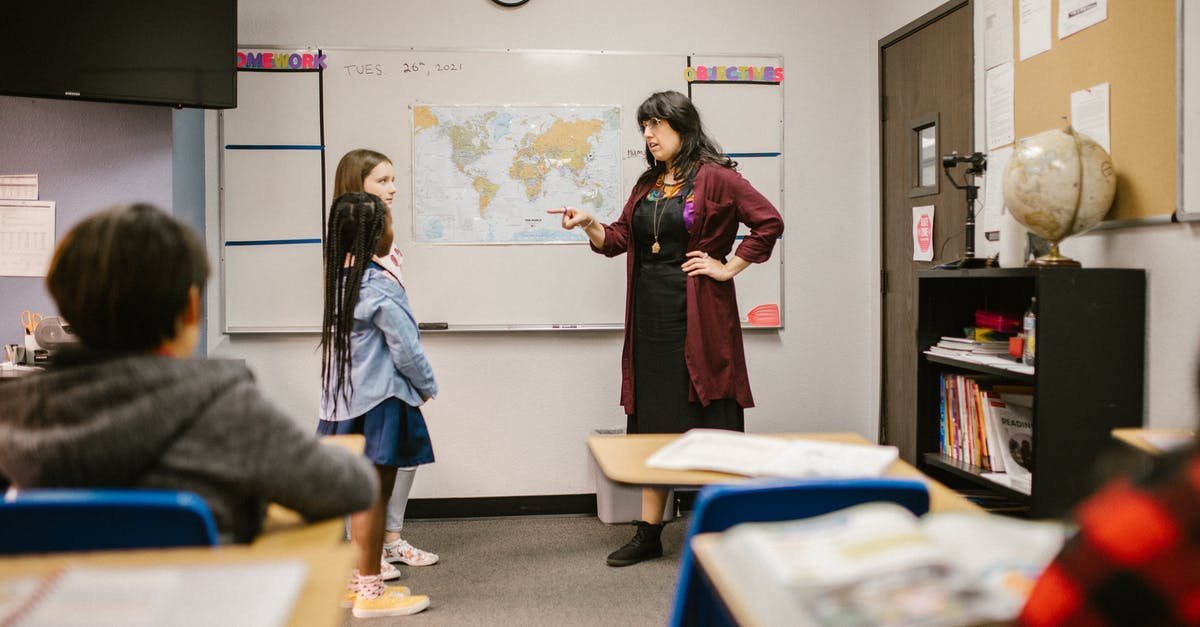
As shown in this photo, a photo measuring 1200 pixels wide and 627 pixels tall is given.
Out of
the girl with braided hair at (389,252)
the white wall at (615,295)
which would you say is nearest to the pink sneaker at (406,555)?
the girl with braided hair at (389,252)

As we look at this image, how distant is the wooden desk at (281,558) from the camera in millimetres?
834

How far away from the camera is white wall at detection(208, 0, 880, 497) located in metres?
3.58

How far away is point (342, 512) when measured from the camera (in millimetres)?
1141

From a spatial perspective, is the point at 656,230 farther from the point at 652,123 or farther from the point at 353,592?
the point at 353,592

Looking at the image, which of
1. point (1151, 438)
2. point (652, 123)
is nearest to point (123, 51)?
point (652, 123)

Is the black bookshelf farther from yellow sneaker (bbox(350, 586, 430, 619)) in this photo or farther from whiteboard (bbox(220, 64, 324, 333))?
whiteboard (bbox(220, 64, 324, 333))

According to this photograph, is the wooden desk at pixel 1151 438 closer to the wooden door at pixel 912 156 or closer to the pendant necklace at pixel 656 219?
the wooden door at pixel 912 156

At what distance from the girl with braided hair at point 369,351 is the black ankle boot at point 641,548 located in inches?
36.1

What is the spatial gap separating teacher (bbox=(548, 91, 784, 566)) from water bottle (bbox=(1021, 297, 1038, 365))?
0.91 meters

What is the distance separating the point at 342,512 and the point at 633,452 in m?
0.52

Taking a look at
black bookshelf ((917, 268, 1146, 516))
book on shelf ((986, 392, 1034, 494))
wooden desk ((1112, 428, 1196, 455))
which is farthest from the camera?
book on shelf ((986, 392, 1034, 494))

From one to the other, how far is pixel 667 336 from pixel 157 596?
2.23 m

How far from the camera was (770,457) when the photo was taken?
53.7 inches

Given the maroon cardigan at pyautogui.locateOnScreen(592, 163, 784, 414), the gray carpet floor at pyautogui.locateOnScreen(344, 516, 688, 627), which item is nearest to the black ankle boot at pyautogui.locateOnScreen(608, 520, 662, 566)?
the gray carpet floor at pyautogui.locateOnScreen(344, 516, 688, 627)
